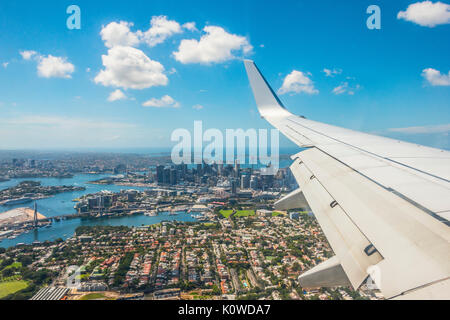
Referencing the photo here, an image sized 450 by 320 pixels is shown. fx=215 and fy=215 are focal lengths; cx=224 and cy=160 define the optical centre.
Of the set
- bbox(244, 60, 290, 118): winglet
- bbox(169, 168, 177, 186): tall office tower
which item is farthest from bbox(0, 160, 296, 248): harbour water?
bbox(244, 60, 290, 118): winglet

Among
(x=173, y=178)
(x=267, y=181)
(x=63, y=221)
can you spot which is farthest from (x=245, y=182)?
(x=63, y=221)

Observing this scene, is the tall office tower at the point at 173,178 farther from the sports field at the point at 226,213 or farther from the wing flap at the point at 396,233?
the wing flap at the point at 396,233

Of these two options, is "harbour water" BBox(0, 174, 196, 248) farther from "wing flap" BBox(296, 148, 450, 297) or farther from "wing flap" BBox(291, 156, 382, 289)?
"wing flap" BBox(296, 148, 450, 297)

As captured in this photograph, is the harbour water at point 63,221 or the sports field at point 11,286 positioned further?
the harbour water at point 63,221

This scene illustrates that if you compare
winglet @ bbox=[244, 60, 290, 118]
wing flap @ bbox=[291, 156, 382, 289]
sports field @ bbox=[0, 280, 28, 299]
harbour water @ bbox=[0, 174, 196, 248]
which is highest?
winglet @ bbox=[244, 60, 290, 118]

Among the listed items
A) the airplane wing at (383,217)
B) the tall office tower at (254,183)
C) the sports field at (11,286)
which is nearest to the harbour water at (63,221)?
the sports field at (11,286)
